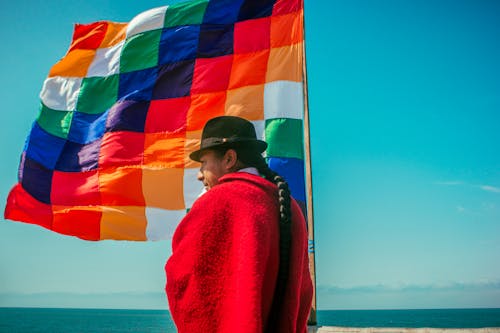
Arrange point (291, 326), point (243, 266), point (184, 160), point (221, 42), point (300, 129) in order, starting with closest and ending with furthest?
point (243, 266), point (291, 326), point (300, 129), point (184, 160), point (221, 42)

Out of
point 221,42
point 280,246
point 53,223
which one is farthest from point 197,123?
point 280,246

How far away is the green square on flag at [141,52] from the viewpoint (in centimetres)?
573

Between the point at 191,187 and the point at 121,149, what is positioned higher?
the point at 121,149

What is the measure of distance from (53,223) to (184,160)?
5.97 feet

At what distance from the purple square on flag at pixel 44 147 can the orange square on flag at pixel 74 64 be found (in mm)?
875

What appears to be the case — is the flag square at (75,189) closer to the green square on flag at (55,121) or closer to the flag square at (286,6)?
the green square on flag at (55,121)

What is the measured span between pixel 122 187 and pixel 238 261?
403cm

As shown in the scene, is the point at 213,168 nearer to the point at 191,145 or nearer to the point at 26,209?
the point at 191,145

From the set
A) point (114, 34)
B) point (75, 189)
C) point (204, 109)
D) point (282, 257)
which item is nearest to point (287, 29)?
point (204, 109)

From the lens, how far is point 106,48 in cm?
609

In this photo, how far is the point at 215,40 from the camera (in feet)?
18.0

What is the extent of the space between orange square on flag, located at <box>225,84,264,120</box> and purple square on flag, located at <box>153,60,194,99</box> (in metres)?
→ 0.69

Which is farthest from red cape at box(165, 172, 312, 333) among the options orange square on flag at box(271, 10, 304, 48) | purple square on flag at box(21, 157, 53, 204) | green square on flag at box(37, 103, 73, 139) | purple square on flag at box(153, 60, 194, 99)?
green square on flag at box(37, 103, 73, 139)

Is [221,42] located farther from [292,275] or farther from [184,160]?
[292,275]
